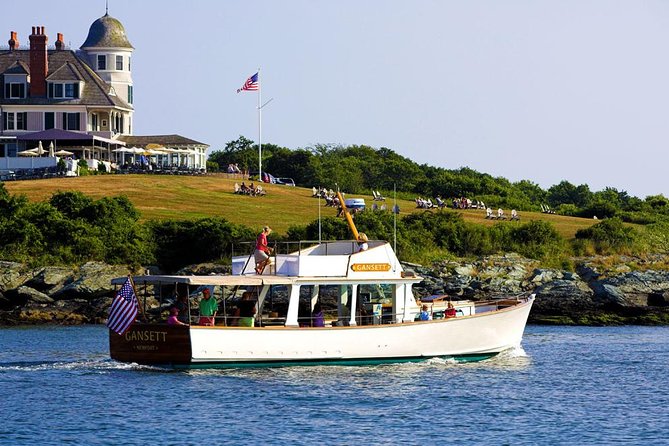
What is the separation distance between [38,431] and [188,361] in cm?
760

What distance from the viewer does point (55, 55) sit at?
103250mm

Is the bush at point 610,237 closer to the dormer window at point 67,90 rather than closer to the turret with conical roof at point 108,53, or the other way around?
the dormer window at point 67,90

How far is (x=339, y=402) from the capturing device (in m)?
32.6

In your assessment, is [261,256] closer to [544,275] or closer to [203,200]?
[544,275]

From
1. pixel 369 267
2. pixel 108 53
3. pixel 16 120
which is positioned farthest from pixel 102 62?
pixel 369 267

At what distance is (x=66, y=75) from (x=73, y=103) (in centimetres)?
251

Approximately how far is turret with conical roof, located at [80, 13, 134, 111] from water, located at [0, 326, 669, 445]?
216 ft

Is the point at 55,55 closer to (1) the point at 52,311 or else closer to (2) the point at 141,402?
(1) the point at 52,311

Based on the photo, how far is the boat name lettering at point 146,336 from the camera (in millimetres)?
36031

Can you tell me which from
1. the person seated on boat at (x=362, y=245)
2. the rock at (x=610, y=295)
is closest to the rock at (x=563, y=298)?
the rock at (x=610, y=295)

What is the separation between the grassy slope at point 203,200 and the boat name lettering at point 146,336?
112 ft

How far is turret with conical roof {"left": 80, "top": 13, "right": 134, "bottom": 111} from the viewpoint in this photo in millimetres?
105812

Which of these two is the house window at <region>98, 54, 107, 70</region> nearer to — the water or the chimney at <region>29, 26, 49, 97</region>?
the chimney at <region>29, 26, 49, 97</region>

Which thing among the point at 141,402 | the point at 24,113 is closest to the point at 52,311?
the point at 141,402
